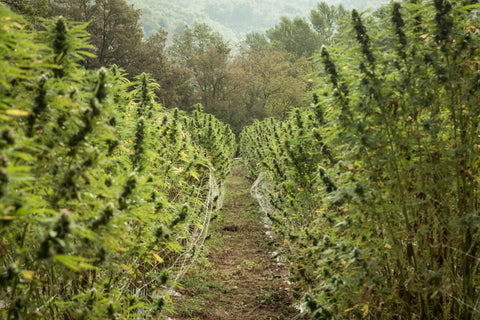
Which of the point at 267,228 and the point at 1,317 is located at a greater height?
the point at 1,317

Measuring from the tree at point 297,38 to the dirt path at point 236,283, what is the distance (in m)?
34.3

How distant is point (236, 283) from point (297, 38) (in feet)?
127

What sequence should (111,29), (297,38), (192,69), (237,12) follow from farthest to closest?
(237,12) < (297,38) < (192,69) < (111,29)

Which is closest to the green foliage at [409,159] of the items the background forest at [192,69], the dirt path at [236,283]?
the dirt path at [236,283]

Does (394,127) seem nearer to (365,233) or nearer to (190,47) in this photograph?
(365,233)

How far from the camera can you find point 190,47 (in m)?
31.7

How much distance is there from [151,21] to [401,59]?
85.1 m

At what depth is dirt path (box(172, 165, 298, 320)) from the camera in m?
3.52

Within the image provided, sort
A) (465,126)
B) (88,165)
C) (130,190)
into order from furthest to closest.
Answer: (465,126)
(130,190)
(88,165)

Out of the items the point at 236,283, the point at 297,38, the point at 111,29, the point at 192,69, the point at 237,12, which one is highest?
the point at 237,12

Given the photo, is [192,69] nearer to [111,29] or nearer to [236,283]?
[111,29]

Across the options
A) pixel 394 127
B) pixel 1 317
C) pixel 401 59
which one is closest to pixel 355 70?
pixel 401 59

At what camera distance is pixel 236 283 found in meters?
4.37

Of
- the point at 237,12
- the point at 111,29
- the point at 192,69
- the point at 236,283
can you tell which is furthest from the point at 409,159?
the point at 237,12
